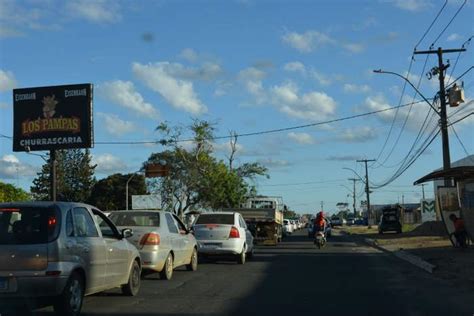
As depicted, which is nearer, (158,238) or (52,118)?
(158,238)

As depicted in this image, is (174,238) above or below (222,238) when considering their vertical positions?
above

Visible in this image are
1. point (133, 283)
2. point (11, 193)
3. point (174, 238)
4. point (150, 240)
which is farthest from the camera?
point (11, 193)

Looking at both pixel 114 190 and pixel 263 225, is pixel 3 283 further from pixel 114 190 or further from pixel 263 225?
pixel 114 190

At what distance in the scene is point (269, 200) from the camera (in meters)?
50.9

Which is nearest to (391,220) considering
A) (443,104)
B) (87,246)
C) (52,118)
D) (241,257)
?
(443,104)

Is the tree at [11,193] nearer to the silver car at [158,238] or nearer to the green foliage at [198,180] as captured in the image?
the green foliage at [198,180]

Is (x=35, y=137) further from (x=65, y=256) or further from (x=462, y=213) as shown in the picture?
(x=65, y=256)

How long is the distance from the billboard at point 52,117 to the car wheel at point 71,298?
2534cm

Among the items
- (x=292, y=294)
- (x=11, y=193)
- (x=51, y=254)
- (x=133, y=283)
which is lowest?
(x=292, y=294)

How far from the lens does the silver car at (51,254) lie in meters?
8.52

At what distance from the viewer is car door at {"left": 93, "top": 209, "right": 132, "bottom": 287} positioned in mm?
10477

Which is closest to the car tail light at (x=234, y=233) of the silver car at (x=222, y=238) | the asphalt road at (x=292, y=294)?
the silver car at (x=222, y=238)

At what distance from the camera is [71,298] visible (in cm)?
905

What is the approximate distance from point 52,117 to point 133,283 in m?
24.4
